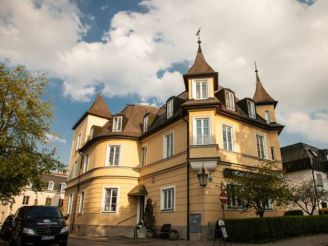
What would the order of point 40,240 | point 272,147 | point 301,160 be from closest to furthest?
point 40,240 < point 272,147 < point 301,160

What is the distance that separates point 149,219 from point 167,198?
215cm

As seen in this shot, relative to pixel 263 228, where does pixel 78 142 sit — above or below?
above

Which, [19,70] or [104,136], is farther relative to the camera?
→ [104,136]

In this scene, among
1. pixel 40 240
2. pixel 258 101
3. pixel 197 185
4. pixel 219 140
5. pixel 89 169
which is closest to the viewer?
pixel 40 240

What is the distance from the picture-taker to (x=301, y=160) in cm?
3647

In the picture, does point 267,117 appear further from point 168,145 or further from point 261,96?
point 168,145

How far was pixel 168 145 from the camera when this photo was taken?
2181 cm

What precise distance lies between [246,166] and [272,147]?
4.22m

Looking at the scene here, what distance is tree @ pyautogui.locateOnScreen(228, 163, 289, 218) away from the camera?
50.1 feet

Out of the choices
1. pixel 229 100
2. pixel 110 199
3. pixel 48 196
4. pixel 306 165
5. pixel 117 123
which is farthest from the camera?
pixel 48 196

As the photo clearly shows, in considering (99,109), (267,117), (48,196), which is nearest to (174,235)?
(267,117)

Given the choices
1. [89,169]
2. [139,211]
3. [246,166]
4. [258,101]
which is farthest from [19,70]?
[258,101]

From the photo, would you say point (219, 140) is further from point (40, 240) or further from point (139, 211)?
point (40, 240)

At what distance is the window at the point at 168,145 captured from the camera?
69.9ft
